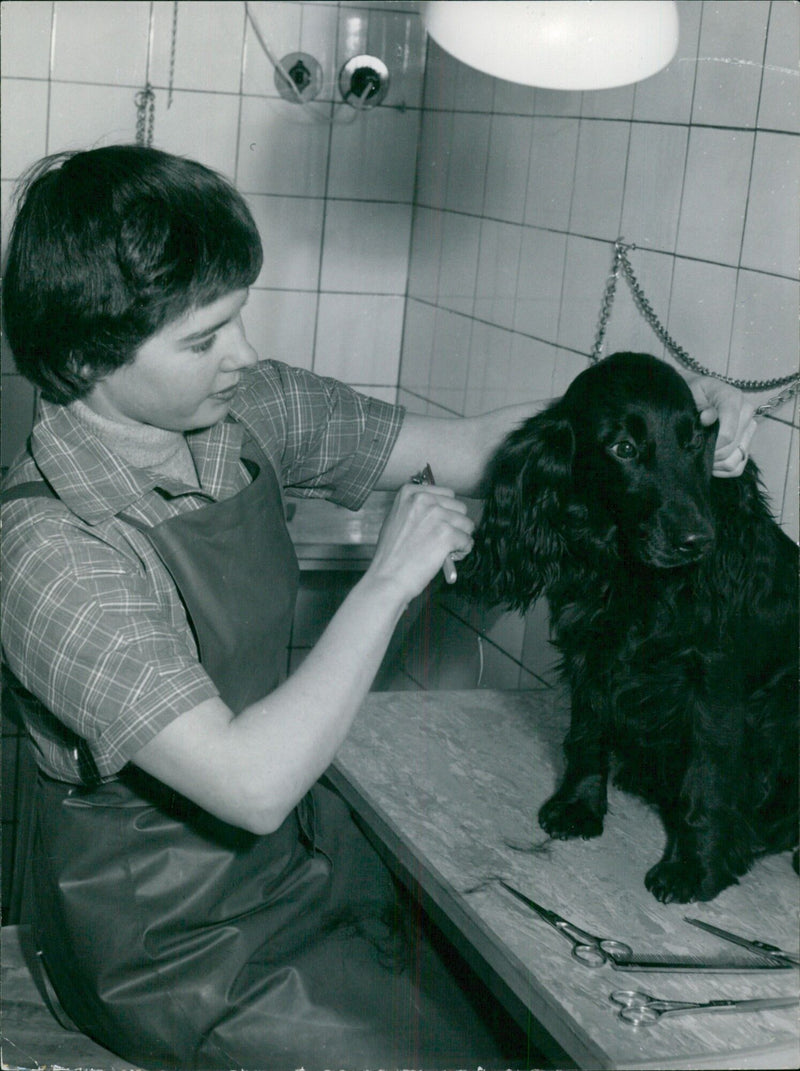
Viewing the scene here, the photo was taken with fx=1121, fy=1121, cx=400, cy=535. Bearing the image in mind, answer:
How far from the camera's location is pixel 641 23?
103cm

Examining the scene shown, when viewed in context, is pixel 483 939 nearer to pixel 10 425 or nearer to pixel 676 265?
pixel 676 265

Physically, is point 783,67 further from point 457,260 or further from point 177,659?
point 177,659

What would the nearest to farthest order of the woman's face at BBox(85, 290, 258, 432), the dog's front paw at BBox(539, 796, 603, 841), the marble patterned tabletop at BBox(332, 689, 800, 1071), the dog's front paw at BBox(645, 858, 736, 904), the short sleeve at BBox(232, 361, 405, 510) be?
the marble patterned tabletop at BBox(332, 689, 800, 1071) < the woman's face at BBox(85, 290, 258, 432) < the dog's front paw at BBox(645, 858, 736, 904) < the dog's front paw at BBox(539, 796, 603, 841) < the short sleeve at BBox(232, 361, 405, 510)

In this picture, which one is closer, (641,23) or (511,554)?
(641,23)

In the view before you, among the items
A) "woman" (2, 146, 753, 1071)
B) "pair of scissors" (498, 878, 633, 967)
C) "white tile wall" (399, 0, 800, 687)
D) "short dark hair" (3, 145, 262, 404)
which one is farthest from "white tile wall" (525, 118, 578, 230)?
"pair of scissors" (498, 878, 633, 967)

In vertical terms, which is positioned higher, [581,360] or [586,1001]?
[581,360]

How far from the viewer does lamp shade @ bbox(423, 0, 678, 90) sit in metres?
0.96

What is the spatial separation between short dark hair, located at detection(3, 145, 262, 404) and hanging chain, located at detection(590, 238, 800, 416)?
55 centimetres

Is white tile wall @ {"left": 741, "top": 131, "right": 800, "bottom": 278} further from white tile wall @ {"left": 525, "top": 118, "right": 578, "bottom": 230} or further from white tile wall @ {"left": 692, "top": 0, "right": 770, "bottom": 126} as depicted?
white tile wall @ {"left": 525, "top": 118, "right": 578, "bottom": 230}

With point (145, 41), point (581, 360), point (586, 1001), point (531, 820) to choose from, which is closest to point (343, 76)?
point (145, 41)

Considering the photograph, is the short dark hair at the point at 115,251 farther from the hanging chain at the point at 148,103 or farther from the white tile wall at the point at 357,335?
the white tile wall at the point at 357,335

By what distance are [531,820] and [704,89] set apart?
0.82 m

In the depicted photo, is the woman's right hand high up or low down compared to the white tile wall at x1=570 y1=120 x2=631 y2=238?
down

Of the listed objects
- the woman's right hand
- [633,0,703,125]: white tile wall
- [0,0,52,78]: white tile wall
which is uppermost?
[633,0,703,125]: white tile wall
